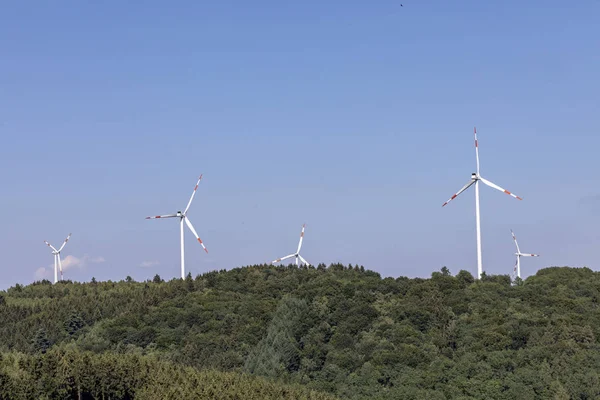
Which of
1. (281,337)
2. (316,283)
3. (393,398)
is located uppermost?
(316,283)

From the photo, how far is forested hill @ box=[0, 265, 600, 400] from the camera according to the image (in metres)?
99.0

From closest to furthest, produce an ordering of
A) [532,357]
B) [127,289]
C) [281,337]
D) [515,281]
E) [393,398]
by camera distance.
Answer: [393,398] → [532,357] → [281,337] → [515,281] → [127,289]

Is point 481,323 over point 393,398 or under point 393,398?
over

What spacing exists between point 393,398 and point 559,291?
4864 centimetres

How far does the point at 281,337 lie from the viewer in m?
134

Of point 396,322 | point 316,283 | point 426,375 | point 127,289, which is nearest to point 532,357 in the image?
point 426,375

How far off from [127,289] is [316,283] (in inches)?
1767

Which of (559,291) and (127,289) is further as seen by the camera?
(127,289)

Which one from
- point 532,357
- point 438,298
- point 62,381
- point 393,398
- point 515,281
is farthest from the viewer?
point 515,281

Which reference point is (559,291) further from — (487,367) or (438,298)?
(487,367)

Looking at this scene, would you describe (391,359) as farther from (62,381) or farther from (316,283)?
(62,381)

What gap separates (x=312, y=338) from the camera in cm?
13738

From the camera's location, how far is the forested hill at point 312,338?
9900 cm

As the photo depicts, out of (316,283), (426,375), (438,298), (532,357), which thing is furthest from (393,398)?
(316,283)
